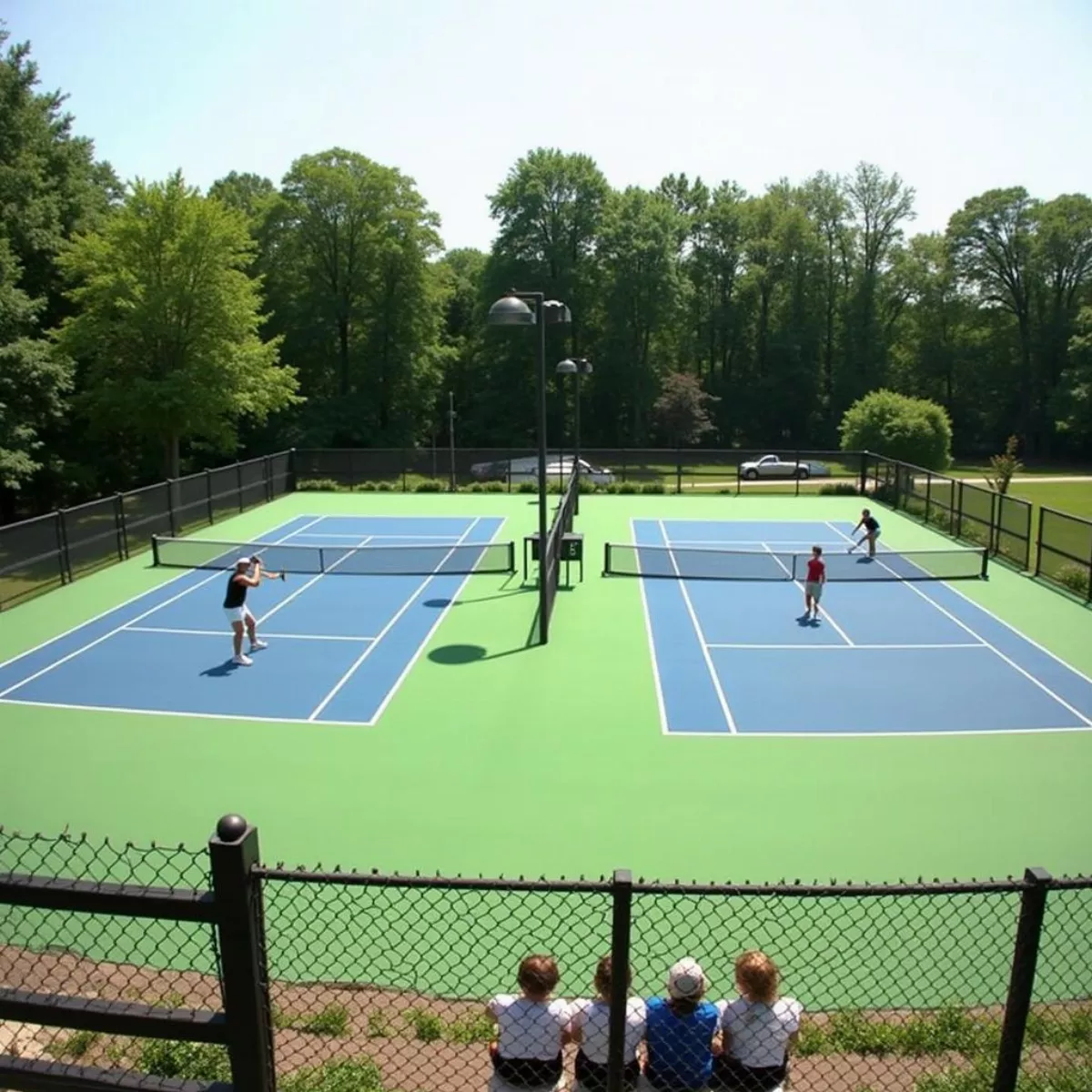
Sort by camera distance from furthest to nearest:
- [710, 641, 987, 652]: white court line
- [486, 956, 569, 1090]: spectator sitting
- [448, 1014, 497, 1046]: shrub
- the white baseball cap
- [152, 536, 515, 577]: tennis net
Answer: [152, 536, 515, 577]: tennis net, [710, 641, 987, 652]: white court line, [448, 1014, 497, 1046]: shrub, [486, 956, 569, 1090]: spectator sitting, the white baseball cap

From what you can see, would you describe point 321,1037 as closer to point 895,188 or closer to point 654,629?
point 654,629

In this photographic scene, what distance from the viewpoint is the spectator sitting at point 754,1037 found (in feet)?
14.0

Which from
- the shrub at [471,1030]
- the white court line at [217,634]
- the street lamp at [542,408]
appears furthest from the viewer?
the white court line at [217,634]

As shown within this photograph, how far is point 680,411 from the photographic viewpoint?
55.9m

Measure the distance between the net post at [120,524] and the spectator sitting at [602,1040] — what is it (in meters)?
20.9

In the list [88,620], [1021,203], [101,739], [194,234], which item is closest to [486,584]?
[88,620]

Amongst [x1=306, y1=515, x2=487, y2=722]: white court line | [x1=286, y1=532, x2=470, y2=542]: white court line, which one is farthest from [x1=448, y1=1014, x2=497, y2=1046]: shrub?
[x1=286, y1=532, x2=470, y2=542]: white court line

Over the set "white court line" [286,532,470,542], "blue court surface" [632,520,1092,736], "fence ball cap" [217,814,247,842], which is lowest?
"blue court surface" [632,520,1092,736]

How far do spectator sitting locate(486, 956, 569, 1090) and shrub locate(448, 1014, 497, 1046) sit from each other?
1.61 metres

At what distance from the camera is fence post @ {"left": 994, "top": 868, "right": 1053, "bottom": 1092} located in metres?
3.54

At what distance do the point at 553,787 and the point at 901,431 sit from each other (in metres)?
32.9

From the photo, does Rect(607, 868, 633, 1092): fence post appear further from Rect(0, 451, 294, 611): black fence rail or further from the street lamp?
Rect(0, 451, 294, 611): black fence rail

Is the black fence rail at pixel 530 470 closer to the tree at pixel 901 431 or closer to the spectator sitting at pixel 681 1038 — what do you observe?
the tree at pixel 901 431

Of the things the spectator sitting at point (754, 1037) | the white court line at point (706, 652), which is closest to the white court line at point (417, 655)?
the white court line at point (706, 652)
